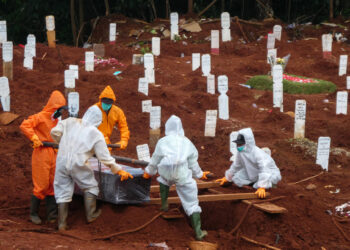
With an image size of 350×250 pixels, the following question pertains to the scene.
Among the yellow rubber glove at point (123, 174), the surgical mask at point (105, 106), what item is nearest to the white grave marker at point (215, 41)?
the surgical mask at point (105, 106)

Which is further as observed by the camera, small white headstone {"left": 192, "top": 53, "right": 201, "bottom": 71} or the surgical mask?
small white headstone {"left": 192, "top": 53, "right": 201, "bottom": 71}

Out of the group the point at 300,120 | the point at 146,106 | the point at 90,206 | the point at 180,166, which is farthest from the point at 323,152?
the point at 90,206

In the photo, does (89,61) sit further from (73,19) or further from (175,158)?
(175,158)

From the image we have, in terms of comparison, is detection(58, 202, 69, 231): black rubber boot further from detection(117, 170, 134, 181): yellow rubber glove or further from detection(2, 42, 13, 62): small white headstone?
detection(2, 42, 13, 62): small white headstone

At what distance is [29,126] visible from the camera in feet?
26.2

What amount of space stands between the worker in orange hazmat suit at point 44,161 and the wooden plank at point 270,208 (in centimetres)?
242

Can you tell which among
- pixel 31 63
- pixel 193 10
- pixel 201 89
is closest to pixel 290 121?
Result: pixel 201 89

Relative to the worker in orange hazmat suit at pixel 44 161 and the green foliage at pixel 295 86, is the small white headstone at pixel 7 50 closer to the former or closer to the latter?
the worker in orange hazmat suit at pixel 44 161

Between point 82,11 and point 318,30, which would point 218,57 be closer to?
point 318,30

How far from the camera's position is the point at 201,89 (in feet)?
50.5

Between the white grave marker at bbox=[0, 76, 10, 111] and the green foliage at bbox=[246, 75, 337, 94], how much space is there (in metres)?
6.79

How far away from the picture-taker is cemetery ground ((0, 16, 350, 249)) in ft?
25.1

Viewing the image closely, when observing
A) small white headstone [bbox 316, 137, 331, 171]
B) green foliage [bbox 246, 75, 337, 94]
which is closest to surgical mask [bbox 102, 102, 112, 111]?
small white headstone [bbox 316, 137, 331, 171]

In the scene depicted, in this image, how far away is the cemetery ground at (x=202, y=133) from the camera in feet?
25.1
